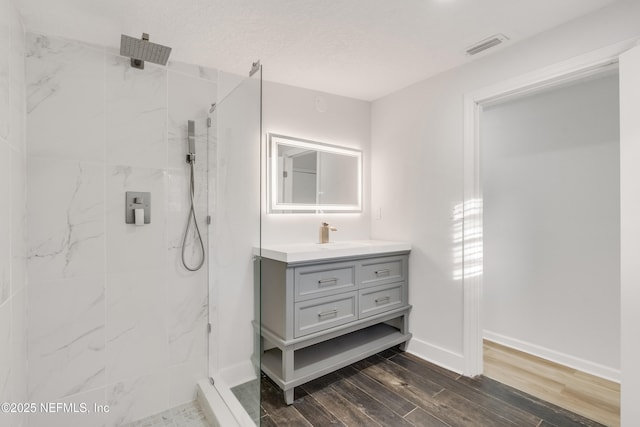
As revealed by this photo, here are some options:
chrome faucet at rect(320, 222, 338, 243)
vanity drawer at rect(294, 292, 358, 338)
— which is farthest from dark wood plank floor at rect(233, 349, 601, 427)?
chrome faucet at rect(320, 222, 338, 243)

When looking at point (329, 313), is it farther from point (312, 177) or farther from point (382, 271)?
point (312, 177)

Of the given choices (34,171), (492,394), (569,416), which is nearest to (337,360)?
(492,394)

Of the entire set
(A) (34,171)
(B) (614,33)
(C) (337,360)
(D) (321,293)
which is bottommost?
(C) (337,360)

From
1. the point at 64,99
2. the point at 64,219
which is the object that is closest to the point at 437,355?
the point at 64,219

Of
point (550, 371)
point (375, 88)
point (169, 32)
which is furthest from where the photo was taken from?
point (375, 88)

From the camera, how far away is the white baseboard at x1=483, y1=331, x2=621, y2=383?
89.6 inches

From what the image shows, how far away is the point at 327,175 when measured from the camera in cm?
283

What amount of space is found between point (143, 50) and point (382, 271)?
2205 mm

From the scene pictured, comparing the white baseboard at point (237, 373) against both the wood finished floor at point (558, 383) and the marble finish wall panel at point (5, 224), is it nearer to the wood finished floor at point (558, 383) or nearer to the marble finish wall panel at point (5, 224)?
the marble finish wall panel at point (5, 224)

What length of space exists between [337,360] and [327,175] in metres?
1.53

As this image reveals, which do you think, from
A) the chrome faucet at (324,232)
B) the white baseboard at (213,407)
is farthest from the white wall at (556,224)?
the white baseboard at (213,407)

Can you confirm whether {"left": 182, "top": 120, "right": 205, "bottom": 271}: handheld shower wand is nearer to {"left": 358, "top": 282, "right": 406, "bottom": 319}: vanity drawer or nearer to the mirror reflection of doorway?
{"left": 358, "top": 282, "right": 406, "bottom": 319}: vanity drawer

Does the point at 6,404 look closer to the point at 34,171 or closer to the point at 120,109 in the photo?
the point at 34,171

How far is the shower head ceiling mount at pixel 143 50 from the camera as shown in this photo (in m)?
1.66
